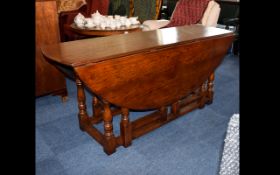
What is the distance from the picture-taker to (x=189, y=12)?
3.68 m

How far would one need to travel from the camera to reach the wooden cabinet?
2635 millimetres

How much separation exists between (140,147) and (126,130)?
19 cm

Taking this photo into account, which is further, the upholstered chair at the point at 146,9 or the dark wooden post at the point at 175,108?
the upholstered chair at the point at 146,9

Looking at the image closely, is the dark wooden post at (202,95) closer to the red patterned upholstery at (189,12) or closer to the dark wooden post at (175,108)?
the dark wooden post at (175,108)

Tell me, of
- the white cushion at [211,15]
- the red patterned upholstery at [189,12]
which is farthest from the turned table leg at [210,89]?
the red patterned upholstery at [189,12]

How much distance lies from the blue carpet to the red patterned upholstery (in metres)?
1.27

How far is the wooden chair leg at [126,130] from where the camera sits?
213 centimetres

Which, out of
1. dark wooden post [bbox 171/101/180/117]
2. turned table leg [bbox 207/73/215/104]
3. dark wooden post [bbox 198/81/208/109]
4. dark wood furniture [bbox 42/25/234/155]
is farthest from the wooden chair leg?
turned table leg [bbox 207/73/215/104]

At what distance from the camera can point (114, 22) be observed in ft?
10.3

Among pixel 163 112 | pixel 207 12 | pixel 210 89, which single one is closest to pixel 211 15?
pixel 207 12

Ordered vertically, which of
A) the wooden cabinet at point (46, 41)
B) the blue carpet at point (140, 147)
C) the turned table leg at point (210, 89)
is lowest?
the blue carpet at point (140, 147)

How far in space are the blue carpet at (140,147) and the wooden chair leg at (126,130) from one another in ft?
0.19

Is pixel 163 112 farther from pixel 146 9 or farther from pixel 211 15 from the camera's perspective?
pixel 146 9
